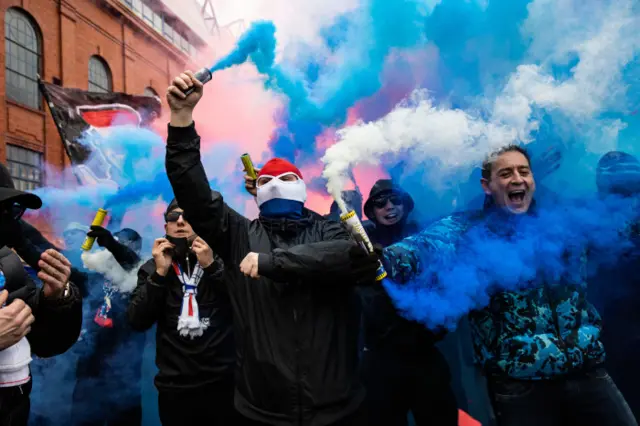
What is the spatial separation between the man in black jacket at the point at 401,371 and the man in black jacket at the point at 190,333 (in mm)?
970

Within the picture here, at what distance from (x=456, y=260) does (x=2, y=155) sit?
12.2 m

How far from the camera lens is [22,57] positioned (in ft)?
42.2

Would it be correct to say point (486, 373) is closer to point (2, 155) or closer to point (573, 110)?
point (573, 110)

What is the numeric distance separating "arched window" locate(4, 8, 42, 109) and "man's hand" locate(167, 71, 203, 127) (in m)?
12.5

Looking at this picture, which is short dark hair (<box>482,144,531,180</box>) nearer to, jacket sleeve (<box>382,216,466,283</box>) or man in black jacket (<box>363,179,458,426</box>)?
jacket sleeve (<box>382,216,466,283</box>)

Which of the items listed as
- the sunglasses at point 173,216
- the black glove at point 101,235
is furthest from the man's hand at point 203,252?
the black glove at point 101,235

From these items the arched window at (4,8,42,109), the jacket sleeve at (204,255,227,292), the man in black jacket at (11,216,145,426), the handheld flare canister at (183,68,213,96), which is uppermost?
the arched window at (4,8,42,109)

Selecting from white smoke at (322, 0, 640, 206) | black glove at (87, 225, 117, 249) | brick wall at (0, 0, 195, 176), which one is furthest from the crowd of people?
brick wall at (0, 0, 195, 176)

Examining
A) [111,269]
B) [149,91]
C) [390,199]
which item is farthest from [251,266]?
[149,91]

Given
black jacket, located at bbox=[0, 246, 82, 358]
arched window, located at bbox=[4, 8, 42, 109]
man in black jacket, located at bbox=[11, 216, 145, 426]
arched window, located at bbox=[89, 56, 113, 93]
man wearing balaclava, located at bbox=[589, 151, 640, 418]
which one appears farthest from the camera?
arched window, located at bbox=[89, 56, 113, 93]

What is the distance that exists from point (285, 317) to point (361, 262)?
1.56 feet

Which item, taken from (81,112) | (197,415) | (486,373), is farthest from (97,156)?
(486,373)

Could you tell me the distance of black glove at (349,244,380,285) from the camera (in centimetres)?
248

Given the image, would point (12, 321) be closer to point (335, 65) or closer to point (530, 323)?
point (530, 323)
